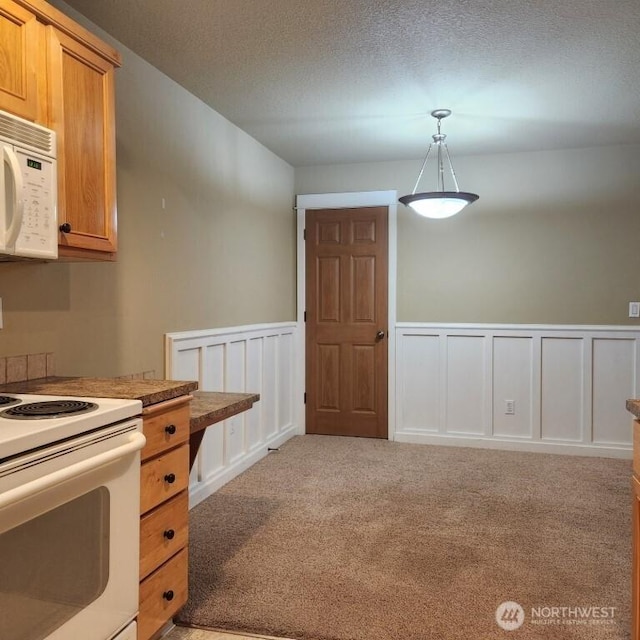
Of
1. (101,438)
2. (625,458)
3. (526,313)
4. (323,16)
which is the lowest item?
(625,458)

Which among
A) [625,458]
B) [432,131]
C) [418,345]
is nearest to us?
[432,131]

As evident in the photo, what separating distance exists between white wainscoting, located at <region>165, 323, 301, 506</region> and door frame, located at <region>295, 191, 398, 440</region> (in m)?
0.08

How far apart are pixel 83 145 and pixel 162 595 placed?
1598 millimetres

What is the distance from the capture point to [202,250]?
135 inches

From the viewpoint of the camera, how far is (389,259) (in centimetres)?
490

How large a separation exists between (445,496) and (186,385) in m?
2.11

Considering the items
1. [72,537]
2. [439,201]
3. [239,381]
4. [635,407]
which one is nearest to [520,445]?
[439,201]

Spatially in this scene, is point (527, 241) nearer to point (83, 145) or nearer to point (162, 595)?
point (83, 145)

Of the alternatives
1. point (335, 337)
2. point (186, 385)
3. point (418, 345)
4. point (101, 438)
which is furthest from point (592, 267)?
point (101, 438)

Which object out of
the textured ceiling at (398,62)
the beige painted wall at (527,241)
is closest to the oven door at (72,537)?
the textured ceiling at (398,62)

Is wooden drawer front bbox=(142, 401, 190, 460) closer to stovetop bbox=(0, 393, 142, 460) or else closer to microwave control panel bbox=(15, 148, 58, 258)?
stovetop bbox=(0, 393, 142, 460)

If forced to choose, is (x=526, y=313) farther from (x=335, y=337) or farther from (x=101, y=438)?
(x=101, y=438)

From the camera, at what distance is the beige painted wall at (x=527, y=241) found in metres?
4.43

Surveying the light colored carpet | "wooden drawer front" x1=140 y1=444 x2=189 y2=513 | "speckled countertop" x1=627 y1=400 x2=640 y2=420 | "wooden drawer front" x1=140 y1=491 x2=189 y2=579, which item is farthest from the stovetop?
"speckled countertop" x1=627 y1=400 x2=640 y2=420
